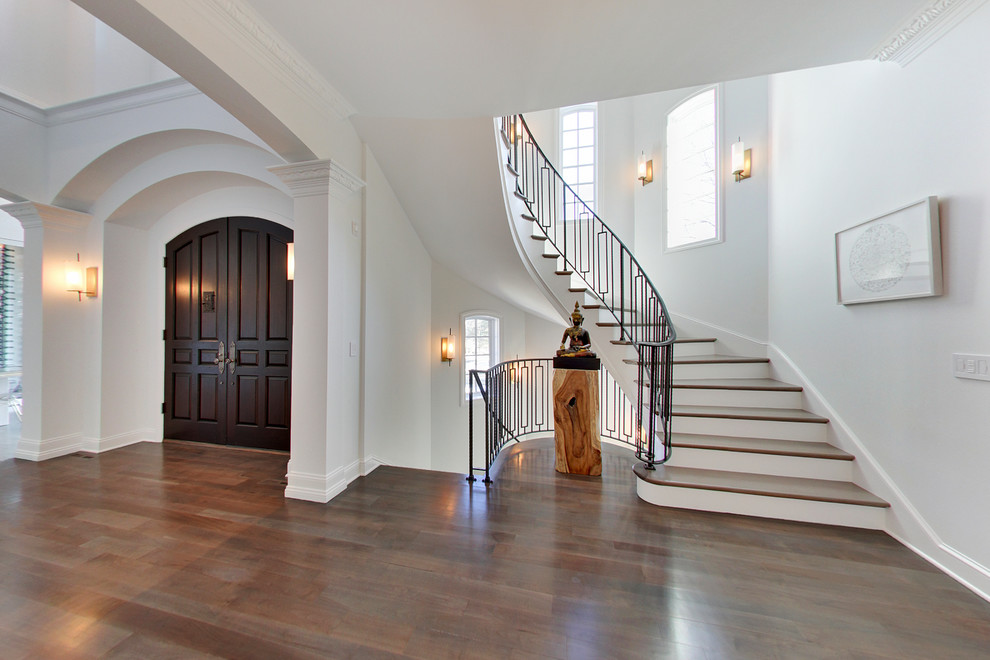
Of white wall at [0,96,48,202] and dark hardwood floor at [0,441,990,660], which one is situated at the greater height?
white wall at [0,96,48,202]

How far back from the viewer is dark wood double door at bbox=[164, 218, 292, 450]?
405 centimetres

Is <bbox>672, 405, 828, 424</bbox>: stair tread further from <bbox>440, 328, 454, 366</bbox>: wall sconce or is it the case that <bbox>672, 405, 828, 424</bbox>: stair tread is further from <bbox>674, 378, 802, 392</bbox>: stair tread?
<bbox>440, 328, 454, 366</bbox>: wall sconce

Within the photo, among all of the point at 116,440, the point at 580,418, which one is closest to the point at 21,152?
the point at 116,440

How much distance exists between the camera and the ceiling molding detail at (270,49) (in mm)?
2015

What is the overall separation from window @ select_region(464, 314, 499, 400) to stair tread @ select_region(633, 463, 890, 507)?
3768 millimetres

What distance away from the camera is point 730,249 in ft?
14.3

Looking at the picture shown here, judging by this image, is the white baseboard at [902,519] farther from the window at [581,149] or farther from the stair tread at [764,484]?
the window at [581,149]

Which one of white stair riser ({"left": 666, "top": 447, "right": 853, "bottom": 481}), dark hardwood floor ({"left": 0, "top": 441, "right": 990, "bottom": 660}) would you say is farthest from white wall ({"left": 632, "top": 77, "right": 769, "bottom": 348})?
dark hardwood floor ({"left": 0, "top": 441, "right": 990, "bottom": 660})

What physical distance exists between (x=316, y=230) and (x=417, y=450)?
139 inches

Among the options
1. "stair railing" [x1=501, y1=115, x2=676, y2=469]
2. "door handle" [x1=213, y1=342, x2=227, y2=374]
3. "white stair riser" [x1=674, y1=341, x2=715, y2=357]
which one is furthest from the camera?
"white stair riser" [x1=674, y1=341, x2=715, y2=357]

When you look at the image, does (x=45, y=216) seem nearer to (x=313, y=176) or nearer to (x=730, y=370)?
(x=313, y=176)

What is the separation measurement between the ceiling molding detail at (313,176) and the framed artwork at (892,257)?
3.83 m

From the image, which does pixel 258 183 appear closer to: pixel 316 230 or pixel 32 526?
pixel 316 230

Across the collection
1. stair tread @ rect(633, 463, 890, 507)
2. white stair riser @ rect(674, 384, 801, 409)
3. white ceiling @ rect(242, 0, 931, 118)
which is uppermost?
white ceiling @ rect(242, 0, 931, 118)
